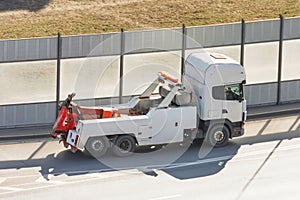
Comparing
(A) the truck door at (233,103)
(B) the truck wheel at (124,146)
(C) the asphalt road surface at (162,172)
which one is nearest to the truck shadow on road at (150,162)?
(C) the asphalt road surface at (162,172)

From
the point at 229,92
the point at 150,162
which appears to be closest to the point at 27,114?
the point at 150,162

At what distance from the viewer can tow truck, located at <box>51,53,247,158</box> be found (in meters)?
25.4

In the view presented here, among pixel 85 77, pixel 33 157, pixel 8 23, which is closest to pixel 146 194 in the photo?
pixel 33 157

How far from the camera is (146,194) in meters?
23.2

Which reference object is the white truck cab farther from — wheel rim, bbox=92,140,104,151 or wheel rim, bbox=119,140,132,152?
wheel rim, bbox=92,140,104,151

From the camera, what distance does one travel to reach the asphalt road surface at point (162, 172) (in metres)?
23.3

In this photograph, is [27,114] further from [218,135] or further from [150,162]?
[218,135]

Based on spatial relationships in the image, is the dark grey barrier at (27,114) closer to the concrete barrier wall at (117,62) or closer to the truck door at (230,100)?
the concrete barrier wall at (117,62)

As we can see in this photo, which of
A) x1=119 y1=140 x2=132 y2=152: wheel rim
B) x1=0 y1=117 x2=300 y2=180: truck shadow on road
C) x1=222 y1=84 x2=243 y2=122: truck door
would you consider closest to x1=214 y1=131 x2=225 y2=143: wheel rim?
x1=0 y1=117 x2=300 y2=180: truck shadow on road

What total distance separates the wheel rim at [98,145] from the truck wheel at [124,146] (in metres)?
0.39

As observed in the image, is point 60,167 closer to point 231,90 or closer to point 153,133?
point 153,133

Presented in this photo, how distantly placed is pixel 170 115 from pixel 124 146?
163cm

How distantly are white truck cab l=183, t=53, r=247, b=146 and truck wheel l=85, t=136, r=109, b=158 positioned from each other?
309 cm

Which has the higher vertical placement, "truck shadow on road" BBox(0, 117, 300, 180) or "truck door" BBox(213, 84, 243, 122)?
"truck door" BBox(213, 84, 243, 122)
